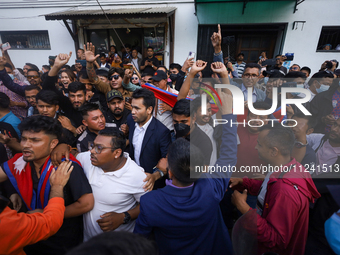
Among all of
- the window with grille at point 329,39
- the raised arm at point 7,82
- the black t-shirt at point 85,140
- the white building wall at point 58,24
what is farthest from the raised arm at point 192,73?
the window with grille at point 329,39

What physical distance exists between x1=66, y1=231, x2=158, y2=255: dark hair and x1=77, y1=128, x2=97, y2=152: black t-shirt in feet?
5.84

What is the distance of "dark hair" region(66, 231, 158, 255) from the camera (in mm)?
541

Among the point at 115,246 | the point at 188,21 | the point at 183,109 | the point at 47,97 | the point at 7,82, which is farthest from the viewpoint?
the point at 188,21

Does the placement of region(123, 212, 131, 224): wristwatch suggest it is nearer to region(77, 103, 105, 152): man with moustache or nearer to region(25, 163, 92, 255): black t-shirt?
region(25, 163, 92, 255): black t-shirt

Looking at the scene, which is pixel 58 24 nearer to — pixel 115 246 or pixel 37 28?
pixel 37 28

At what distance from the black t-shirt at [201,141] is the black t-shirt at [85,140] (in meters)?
1.29

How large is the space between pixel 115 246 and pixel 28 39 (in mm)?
12503

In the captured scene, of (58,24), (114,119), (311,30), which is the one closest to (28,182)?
(114,119)

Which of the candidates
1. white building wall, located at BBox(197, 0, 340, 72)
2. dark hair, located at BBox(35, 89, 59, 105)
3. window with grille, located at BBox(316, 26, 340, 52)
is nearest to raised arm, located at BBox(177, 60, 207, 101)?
dark hair, located at BBox(35, 89, 59, 105)

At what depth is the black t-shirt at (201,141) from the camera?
2.10 metres

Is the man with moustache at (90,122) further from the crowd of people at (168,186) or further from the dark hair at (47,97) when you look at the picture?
the dark hair at (47,97)

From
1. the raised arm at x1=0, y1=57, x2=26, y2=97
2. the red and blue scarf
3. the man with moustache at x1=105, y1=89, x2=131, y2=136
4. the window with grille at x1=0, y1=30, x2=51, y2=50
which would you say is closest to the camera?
the red and blue scarf

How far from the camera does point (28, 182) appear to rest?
145 centimetres

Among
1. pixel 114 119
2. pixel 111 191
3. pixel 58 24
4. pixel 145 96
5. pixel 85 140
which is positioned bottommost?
pixel 111 191
